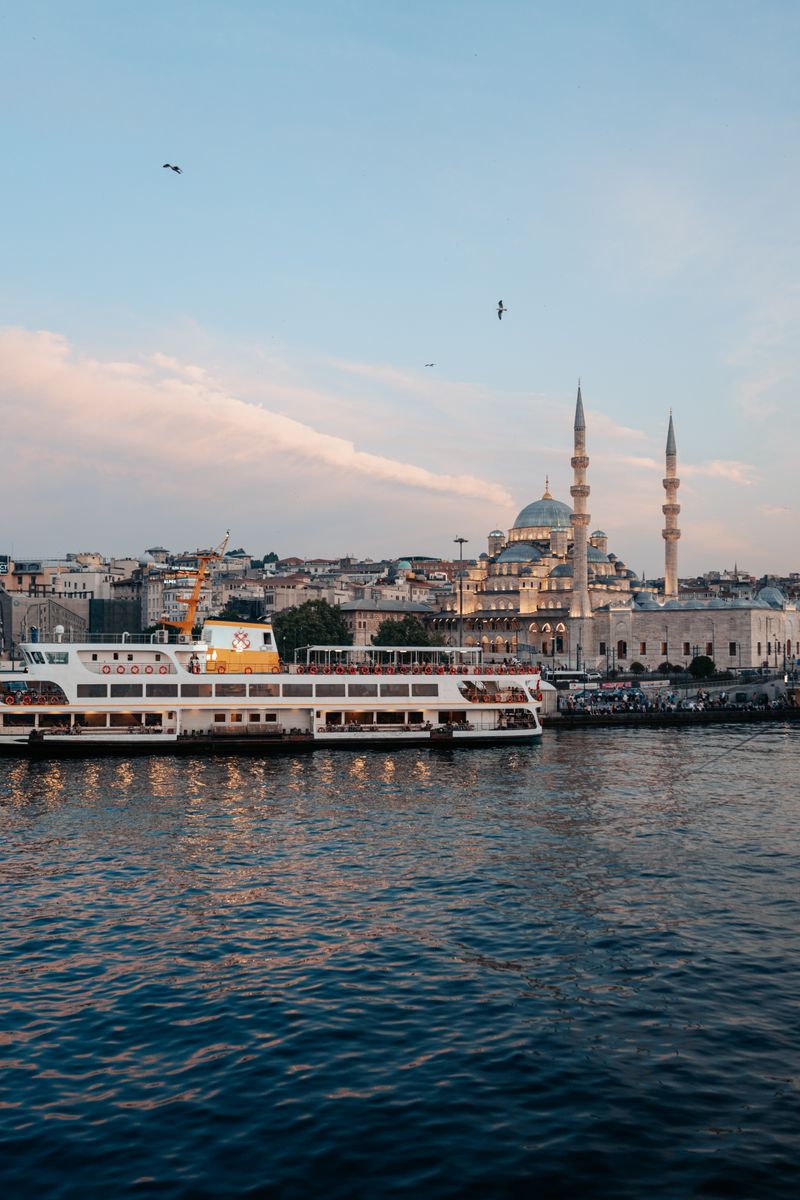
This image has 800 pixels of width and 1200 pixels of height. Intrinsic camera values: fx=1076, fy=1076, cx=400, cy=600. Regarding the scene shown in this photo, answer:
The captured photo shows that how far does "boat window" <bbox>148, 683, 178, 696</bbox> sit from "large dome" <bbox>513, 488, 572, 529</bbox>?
9483 centimetres

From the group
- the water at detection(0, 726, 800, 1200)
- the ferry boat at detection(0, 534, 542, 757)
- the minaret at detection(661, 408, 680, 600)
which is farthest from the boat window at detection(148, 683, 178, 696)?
the minaret at detection(661, 408, 680, 600)

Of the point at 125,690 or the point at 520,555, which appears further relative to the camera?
the point at 520,555

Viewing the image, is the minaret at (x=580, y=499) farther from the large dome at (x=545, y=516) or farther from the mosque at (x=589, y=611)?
the large dome at (x=545, y=516)

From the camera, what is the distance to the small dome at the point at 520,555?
12599 centimetres

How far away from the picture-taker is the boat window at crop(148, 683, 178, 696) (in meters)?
42.3

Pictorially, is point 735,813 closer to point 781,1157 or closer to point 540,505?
point 781,1157

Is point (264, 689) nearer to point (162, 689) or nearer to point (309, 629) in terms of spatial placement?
point (162, 689)

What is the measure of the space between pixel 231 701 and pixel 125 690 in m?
4.14

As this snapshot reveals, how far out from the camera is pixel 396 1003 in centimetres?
1564

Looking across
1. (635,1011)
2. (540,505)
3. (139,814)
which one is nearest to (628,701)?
(139,814)

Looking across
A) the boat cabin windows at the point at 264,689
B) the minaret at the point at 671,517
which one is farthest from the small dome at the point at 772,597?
the boat cabin windows at the point at 264,689

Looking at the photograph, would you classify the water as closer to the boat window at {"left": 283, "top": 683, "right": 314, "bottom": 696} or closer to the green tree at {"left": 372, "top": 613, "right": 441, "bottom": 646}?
the boat window at {"left": 283, "top": 683, "right": 314, "bottom": 696}

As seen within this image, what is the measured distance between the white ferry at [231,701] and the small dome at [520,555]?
79.0 m

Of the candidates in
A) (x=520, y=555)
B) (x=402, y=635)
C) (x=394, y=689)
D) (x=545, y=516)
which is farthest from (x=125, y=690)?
(x=545, y=516)
